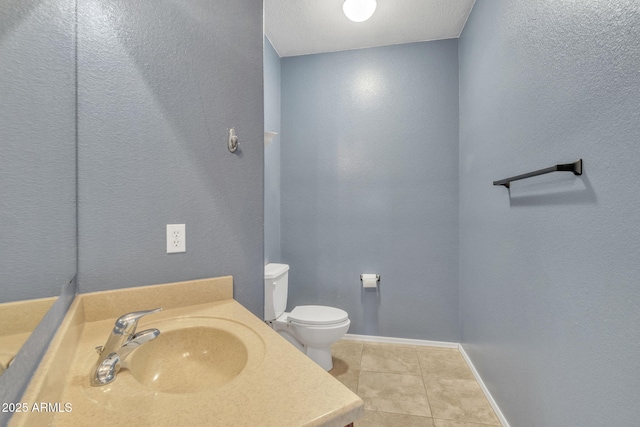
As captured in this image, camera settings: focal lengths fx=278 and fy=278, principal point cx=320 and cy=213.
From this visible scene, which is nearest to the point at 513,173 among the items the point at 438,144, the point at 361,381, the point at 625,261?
the point at 625,261

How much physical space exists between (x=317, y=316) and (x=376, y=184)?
3.94ft

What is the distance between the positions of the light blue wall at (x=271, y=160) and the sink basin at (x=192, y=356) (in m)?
1.41

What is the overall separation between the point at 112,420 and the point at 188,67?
1185mm

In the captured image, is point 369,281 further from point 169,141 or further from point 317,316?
point 169,141

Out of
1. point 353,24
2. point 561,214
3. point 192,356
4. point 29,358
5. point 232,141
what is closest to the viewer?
point 29,358

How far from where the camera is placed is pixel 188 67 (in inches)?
45.3

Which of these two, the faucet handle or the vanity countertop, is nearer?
the vanity countertop

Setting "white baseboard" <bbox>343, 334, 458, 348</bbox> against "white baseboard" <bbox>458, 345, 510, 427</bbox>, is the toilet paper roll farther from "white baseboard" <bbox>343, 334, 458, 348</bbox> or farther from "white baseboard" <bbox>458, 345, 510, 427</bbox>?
"white baseboard" <bbox>458, 345, 510, 427</bbox>

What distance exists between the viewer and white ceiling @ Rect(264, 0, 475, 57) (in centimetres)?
194

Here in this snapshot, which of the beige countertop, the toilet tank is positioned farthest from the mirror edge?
the toilet tank

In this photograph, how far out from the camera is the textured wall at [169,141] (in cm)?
97

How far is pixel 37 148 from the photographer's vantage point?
72cm

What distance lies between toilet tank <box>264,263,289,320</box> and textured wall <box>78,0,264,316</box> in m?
0.65

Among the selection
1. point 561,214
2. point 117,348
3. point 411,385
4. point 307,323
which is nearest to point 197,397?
point 117,348
